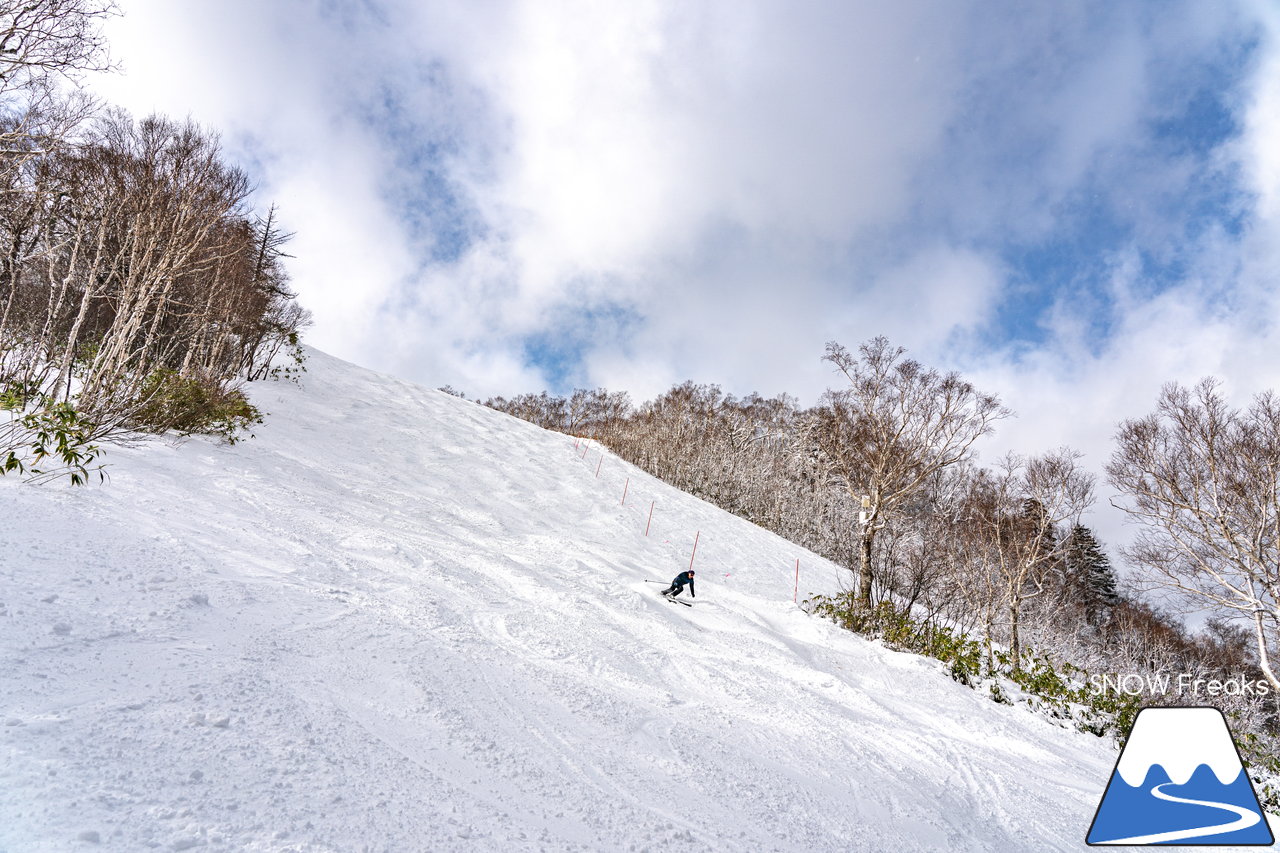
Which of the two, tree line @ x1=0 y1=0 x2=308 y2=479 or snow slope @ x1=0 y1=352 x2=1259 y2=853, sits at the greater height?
tree line @ x1=0 y1=0 x2=308 y2=479

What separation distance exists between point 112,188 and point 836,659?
14.6 meters

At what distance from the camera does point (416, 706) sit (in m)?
2.95

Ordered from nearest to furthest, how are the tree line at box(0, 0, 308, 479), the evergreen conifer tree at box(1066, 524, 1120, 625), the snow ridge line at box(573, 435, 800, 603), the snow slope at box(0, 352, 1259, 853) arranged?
the snow slope at box(0, 352, 1259, 853) < the tree line at box(0, 0, 308, 479) < the snow ridge line at box(573, 435, 800, 603) < the evergreen conifer tree at box(1066, 524, 1120, 625)

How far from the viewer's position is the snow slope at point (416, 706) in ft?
6.31

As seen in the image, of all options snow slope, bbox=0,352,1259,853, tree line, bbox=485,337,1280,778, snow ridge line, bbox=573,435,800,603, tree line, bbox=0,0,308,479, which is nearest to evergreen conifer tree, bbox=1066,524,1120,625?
tree line, bbox=485,337,1280,778

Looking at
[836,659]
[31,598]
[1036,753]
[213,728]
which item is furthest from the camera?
[836,659]

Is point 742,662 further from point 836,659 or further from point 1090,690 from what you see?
point 1090,690

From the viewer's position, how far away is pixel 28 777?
65.3 inches

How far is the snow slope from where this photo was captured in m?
1.92

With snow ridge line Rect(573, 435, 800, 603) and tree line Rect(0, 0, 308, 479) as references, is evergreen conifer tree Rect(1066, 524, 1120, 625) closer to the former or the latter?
snow ridge line Rect(573, 435, 800, 603)

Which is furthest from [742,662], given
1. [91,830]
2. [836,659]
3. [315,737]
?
[91,830]

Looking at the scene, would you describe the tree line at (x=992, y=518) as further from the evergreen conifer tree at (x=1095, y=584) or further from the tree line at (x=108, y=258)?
the tree line at (x=108, y=258)

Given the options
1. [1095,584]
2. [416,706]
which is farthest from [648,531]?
[1095,584]

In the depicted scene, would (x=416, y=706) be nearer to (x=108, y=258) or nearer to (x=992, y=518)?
(x=108, y=258)
